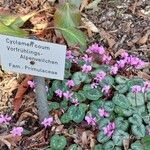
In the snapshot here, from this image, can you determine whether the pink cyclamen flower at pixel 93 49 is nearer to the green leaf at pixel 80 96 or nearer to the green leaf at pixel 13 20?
the green leaf at pixel 80 96

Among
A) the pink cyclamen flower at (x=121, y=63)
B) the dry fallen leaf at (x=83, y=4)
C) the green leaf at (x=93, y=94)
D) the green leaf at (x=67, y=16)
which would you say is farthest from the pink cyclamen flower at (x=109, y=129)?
the dry fallen leaf at (x=83, y=4)

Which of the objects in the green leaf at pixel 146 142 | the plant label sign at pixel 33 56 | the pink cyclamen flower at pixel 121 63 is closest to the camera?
the plant label sign at pixel 33 56

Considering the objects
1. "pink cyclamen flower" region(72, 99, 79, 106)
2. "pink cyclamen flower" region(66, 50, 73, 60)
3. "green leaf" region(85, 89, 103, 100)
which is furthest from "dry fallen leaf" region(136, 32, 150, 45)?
"pink cyclamen flower" region(72, 99, 79, 106)

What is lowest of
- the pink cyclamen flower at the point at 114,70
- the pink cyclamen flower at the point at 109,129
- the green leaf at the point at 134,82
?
the pink cyclamen flower at the point at 109,129

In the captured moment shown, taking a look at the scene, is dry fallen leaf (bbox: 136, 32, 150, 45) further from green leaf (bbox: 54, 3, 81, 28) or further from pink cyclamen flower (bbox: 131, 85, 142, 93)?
pink cyclamen flower (bbox: 131, 85, 142, 93)

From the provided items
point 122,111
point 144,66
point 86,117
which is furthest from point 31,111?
point 144,66

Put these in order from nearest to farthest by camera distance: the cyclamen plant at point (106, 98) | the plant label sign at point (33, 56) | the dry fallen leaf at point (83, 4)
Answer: the plant label sign at point (33, 56) → the cyclamen plant at point (106, 98) → the dry fallen leaf at point (83, 4)

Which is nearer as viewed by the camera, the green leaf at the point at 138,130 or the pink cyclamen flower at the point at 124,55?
the green leaf at the point at 138,130

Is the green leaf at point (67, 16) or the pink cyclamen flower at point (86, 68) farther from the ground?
the green leaf at point (67, 16)

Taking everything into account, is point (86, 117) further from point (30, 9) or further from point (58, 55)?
point (30, 9)
